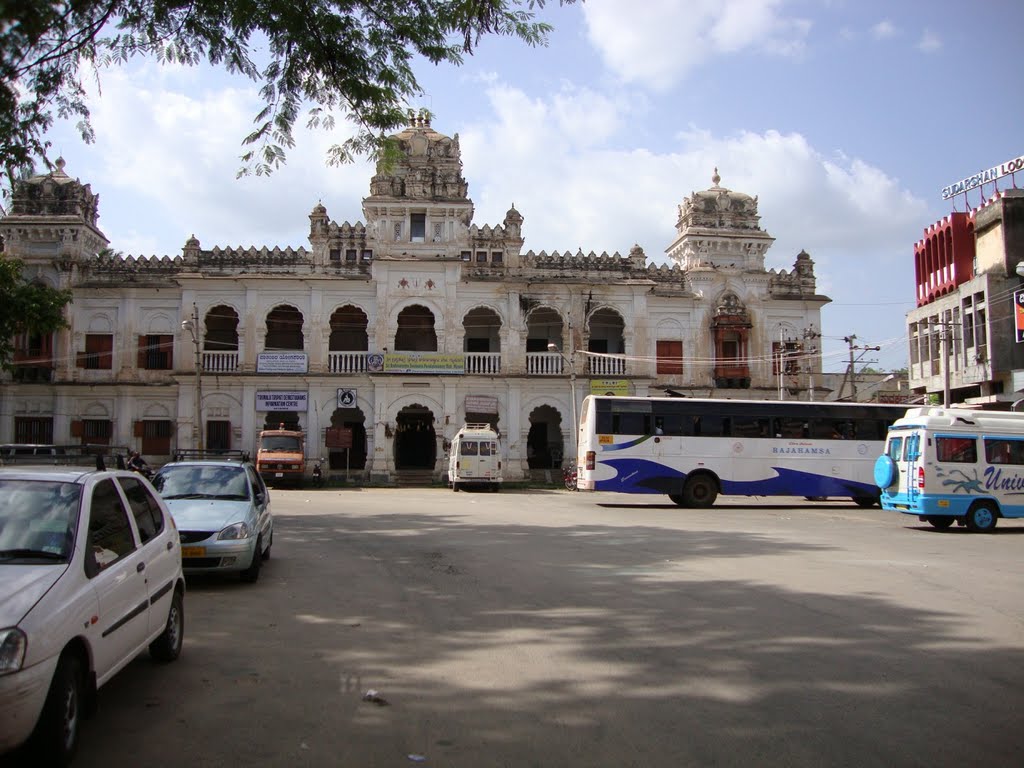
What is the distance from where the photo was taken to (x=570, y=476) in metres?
33.5

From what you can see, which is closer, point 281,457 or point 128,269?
point 281,457

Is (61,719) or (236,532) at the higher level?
(236,532)

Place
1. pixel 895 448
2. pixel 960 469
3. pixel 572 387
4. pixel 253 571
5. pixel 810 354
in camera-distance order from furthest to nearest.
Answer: pixel 810 354, pixel 572 387, pixel 895 448, pixel 960 469, pixel 253 571

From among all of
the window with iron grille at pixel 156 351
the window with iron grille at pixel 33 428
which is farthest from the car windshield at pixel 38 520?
the window with iron grille at pixel 33 428

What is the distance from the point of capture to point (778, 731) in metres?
5.05

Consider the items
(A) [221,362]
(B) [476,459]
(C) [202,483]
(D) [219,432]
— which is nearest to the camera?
(C) [202,483]

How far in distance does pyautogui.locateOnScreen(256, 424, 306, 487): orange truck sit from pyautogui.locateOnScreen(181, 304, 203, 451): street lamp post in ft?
8.54

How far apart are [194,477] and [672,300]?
30115 mm

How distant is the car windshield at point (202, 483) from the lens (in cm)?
1096

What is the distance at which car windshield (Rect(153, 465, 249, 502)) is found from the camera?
11.0 m

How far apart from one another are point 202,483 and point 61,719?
7.20m

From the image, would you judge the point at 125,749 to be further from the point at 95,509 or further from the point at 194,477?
the point at 194,477

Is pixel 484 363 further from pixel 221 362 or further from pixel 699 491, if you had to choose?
pixel 699 491

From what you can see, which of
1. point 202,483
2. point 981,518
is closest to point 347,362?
point 202,483
